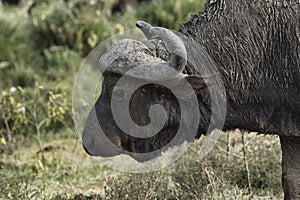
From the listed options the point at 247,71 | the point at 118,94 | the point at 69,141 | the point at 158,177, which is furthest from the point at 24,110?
the point at 247,71

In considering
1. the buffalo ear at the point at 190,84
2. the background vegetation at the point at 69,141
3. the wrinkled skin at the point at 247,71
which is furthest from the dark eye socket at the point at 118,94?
the background vegetation at the point at 69,141

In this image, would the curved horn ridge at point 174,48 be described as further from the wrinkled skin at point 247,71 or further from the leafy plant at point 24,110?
the leafy plant at point 24,110

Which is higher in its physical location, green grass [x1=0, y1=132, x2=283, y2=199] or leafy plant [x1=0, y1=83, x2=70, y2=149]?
leafy plant [x1=0, y1=83, x2=70, y2=149]

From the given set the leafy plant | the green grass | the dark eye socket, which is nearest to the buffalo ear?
the dark eye socket

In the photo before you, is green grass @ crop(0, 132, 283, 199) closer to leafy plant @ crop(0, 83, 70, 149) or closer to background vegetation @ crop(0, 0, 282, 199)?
background vegetation @ crop(0, 0, 282, 199)

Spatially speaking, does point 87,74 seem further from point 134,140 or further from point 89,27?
point 134,140

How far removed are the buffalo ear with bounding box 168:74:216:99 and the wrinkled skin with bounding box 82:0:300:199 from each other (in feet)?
0.36

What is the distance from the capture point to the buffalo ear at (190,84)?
5.00 metres

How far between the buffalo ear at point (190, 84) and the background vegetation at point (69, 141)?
1.47 meters

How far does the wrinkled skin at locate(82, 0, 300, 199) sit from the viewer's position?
5.27m

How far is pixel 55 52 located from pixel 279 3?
8.24 metres

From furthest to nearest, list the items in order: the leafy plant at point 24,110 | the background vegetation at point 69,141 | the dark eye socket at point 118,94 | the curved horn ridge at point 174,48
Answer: the leafy plant at point 24,110 → the background vegetation at point 69,141 → the dark eye socket at point 118,94 → the curved horn ridge at point 174,48

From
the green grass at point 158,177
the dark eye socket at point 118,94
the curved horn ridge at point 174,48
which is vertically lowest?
the green grass at point 158,177

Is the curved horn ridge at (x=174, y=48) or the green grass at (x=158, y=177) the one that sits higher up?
the curved horn ridge at (x=174, y=48)
